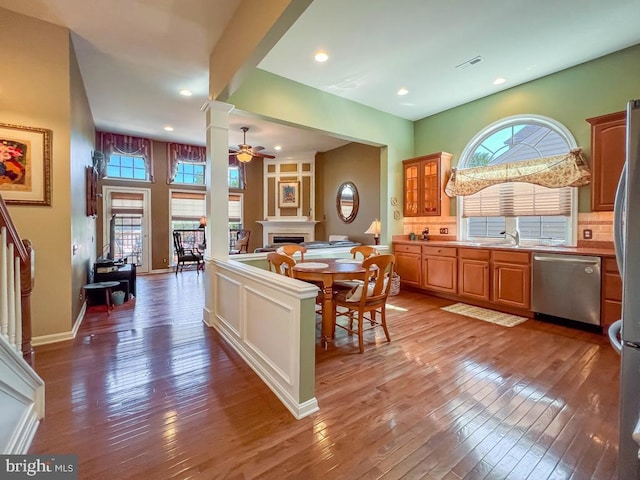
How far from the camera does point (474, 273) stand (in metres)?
4.19

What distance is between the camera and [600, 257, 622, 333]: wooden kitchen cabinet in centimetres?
303

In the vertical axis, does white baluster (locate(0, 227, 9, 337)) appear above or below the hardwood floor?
above

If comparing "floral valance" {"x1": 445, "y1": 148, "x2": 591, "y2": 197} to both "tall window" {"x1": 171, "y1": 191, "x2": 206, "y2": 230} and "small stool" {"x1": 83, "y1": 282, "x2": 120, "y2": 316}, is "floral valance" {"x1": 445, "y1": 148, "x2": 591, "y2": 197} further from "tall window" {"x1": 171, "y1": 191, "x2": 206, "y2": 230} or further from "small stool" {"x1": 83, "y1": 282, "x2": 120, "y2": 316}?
"tall window" {"x1": 171, "y1": 191, "x2": 206, "y2": 230}

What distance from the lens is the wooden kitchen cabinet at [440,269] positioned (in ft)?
14.6

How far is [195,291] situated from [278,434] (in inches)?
Result: 163

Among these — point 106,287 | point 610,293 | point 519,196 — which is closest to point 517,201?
point 519,196

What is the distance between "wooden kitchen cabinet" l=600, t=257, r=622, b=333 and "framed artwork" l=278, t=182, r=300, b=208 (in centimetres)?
648

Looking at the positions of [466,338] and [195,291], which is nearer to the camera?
[466,338]

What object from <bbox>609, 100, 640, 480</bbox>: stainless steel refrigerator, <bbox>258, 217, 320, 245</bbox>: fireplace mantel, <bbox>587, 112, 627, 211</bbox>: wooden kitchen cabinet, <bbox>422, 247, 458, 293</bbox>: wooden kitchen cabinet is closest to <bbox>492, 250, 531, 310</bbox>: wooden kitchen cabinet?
<bbox>422, 247, 458, 293</bbox>: wooden kitchen cabinet

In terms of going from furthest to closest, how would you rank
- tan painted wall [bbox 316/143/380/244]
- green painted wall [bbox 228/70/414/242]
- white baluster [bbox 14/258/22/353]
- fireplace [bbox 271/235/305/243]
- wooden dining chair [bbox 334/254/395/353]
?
fireplace [bbox 271/235/305/243], tan painted wall [bbox 316/143/380/244], green painted wall [bbox 228/70/414/242], wooden dining chair [bbox 334/254/395/353], white baluster [bbox 14/258/22/353]

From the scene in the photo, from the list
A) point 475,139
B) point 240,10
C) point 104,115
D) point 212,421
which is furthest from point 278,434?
point 104,115

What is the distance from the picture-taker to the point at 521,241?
4.39 meters

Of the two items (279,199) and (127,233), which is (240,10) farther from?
(127,233)

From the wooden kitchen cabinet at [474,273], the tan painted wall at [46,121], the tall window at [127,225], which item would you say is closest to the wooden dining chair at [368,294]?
the wooden kitchen cabinet at [474,273]
